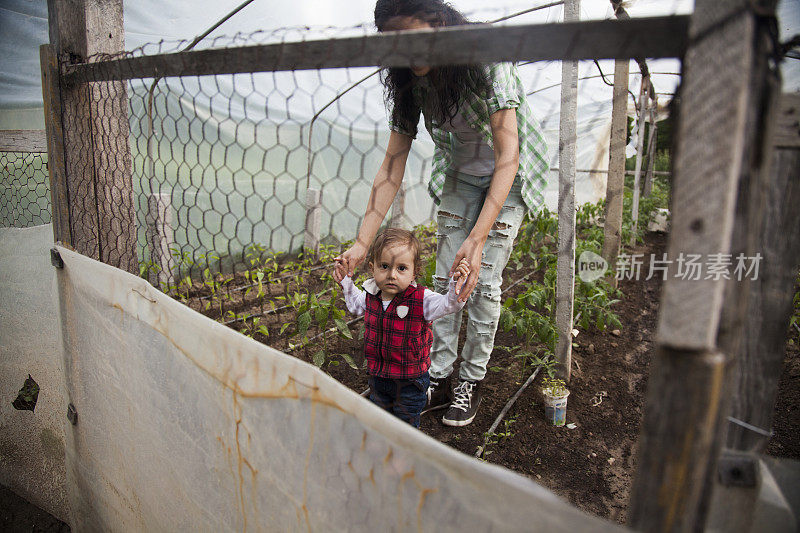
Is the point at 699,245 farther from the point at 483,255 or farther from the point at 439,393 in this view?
the point at 439,393

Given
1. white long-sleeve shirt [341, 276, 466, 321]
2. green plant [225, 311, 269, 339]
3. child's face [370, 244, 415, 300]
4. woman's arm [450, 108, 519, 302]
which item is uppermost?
woman's arm [450, 108, 519, 302]

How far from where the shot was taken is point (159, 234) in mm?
3598

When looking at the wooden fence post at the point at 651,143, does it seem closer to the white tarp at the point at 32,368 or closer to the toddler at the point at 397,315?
the toddler at the point at 397,315

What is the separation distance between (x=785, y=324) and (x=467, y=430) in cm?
146

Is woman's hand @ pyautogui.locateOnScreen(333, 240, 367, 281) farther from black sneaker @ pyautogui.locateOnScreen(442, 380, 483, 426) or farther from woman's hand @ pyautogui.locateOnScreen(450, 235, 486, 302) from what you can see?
black sneaker @ pyautogui.locateOnScreen(442, 380, 483, 426)

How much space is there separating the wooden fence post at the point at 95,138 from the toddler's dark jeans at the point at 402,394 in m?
1.09

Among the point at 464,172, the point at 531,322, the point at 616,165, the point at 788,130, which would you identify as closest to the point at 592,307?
the point at 531,322

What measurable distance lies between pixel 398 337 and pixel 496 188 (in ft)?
2.04

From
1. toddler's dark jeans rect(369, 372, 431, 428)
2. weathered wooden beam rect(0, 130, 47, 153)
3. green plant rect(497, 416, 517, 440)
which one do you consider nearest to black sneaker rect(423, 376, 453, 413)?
green plant rect(497, 416, 517, 440)

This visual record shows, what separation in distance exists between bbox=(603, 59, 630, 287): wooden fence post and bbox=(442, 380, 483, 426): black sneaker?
2153 millimetres

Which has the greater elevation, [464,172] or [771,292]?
[464,172]

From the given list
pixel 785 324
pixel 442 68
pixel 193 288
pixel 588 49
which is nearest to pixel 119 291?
pixel 442 68

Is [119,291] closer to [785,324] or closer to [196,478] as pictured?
[196,478]

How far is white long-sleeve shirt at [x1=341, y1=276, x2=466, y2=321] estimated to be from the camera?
157cm
